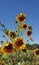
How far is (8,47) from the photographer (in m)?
3.55

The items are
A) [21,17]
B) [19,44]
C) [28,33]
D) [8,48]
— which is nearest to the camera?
[8,48]

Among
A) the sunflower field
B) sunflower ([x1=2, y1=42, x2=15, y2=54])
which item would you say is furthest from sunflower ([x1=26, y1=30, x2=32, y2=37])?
sunflower ([x1=2, y1=42, x2=15, y2=54])

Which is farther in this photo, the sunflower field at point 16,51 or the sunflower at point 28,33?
the sunflower at point 28,33

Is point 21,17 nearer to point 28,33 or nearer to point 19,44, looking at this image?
point 28,33

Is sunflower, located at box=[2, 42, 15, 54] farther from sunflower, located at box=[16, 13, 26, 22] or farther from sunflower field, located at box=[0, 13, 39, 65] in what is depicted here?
sunflower, located at box=[16, 13, 26, 22]

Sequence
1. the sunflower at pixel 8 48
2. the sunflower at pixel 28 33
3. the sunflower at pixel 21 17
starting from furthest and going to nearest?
the sunflower at pixel 28 33 → the sunflower at pixel 21 17 → the sunflower at pixel 8 48

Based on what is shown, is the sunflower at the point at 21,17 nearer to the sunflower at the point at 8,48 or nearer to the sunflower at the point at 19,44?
the sunflower at the point at 19,44

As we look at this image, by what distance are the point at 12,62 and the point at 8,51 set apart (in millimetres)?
477

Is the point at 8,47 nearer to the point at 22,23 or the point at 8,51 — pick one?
the point at 8,51

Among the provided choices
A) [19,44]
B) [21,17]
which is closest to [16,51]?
[19,44]

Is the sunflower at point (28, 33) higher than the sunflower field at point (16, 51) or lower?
higher

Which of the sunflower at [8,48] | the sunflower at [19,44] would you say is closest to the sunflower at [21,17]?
the sunflower at [19,44]

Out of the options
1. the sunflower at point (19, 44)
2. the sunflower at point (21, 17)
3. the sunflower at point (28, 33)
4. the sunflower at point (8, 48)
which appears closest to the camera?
the sunflower at point (8, 48)

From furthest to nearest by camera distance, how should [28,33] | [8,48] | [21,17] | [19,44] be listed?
[28,33], [21,17], [19,44], [8,48]
